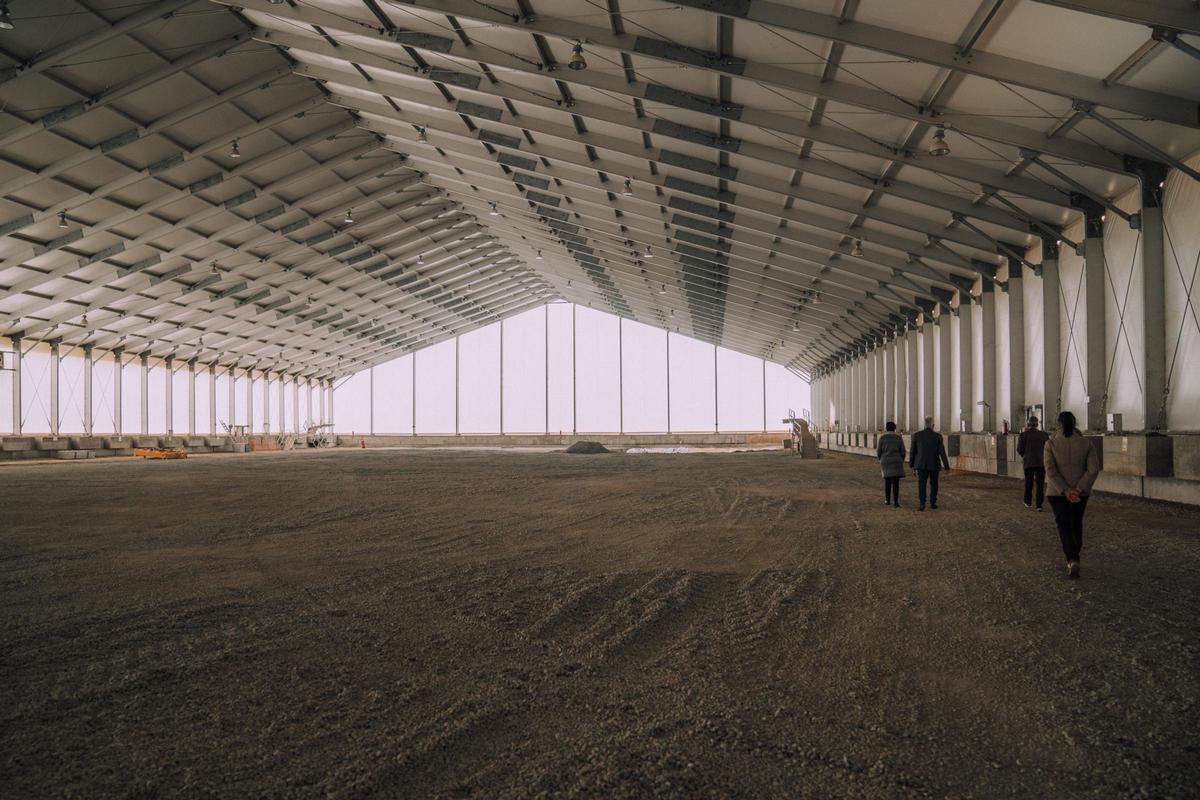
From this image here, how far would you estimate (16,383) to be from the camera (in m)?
36.9

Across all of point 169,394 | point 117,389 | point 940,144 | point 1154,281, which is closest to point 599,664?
point 940,144

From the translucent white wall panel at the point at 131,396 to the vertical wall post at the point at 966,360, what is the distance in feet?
138

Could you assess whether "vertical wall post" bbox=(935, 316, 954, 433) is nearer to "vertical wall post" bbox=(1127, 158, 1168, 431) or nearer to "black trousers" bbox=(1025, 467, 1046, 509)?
"vertical wall post" bbox=(1127, 158, 1168, 431)

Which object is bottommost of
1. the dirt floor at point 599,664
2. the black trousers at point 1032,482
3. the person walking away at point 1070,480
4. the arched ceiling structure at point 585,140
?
the dirt floor at point 599,664

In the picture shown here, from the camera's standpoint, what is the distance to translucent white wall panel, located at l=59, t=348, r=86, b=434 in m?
40.0

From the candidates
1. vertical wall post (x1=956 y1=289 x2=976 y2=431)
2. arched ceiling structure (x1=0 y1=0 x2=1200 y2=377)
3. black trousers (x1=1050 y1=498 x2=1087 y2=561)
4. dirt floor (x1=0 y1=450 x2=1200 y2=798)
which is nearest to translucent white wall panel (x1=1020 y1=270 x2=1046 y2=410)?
arched ceiling structure (x1=0 y1=0 x2=1200 y2=377)

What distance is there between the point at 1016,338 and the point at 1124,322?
18.2 feet

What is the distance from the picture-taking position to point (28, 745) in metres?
3.63

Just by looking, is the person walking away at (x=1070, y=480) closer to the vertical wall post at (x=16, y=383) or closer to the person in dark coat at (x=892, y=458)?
the person in dark coat at (x=892, y=458)

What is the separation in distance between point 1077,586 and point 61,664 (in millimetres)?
7812

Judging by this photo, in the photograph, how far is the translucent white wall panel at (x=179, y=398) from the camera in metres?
48.5

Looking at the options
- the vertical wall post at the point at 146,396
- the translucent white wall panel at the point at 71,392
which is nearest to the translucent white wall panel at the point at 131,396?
the vertical wall post at the point at 146,396

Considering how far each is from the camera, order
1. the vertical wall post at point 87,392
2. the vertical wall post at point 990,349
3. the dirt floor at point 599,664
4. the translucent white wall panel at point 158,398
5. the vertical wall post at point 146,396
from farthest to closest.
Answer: the translucent white wall panel at point 158,398
the vertical wall post at point 146,396
the vertical wall post at point 87,392
the vertical wall post at point 990,349
the dirt floor at point 599,664

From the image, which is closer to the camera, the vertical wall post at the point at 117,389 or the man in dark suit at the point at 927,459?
the man in dark suit at the point at 927,459
